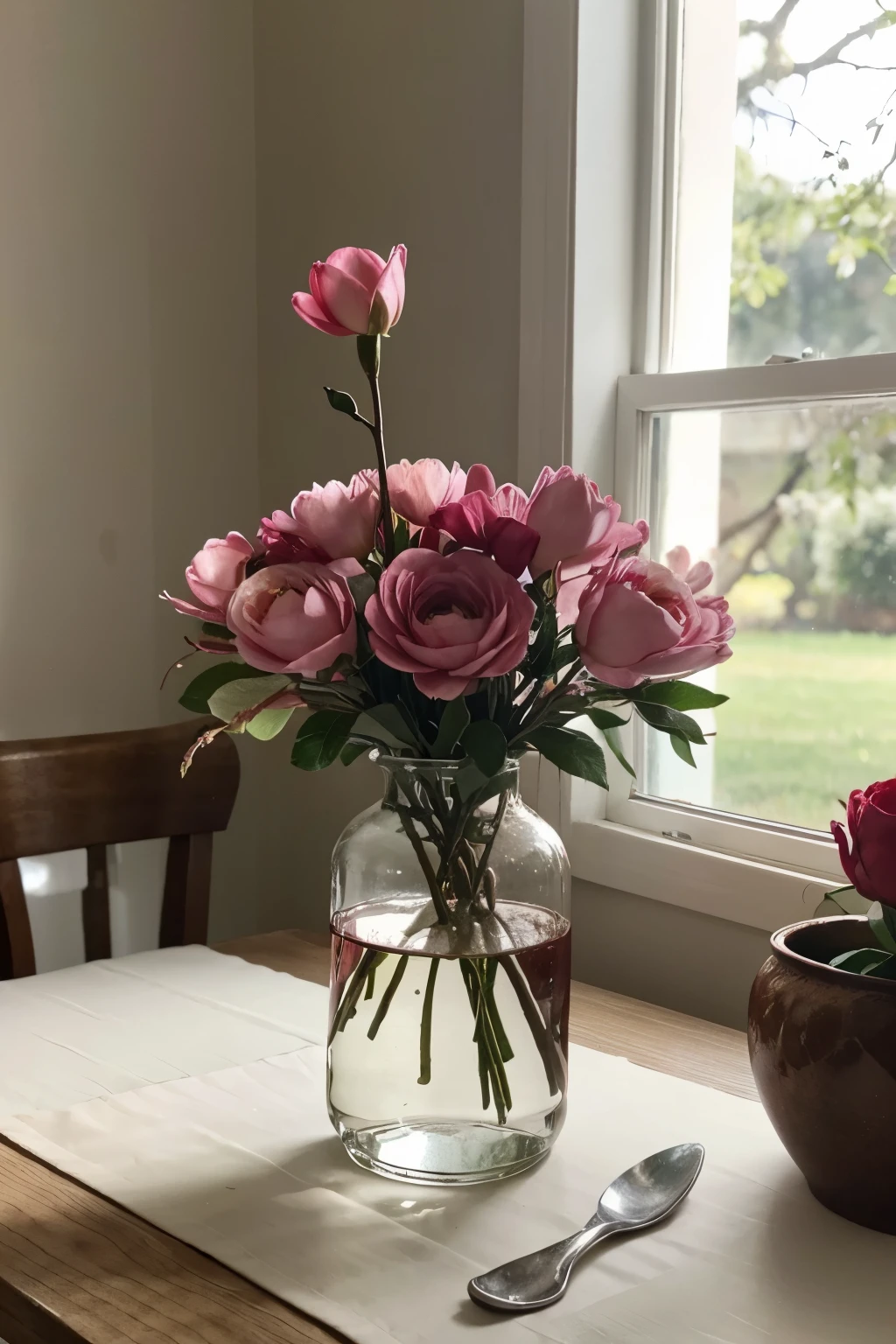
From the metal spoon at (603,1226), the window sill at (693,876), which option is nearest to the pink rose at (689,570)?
the metal spoon at (603,1226)

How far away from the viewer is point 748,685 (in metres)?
1.37

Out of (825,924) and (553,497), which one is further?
(825,924)

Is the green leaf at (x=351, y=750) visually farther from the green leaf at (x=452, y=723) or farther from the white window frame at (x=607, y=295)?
the white window frame at (x=607, y=295)

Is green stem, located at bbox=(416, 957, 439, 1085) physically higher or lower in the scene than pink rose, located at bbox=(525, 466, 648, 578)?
lower

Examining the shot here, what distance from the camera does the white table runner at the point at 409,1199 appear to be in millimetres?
678

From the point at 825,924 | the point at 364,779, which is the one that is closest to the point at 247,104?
the point at 364,779

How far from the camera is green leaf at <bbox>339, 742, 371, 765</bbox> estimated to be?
799 millimetres

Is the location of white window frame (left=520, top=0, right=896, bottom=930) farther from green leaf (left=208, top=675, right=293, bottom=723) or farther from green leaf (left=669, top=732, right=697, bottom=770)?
green leaf (left=208, top=675, right=293, bottom=723)

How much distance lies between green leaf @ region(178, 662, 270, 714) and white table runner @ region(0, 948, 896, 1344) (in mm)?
301

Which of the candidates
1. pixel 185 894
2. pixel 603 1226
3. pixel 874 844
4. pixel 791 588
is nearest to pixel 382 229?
pixel 791 588

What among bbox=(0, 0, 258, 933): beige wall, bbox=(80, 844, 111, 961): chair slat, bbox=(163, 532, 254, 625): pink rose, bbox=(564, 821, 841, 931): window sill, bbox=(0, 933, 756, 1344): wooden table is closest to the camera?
bbox=(0, 933, 756, 1344): wooden table

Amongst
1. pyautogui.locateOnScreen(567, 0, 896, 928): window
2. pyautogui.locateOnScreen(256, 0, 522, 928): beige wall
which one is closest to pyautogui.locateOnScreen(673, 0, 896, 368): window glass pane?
pyautogui.locateOnScreen(567, 0, 896, 928): window

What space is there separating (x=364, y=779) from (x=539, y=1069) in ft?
2.99

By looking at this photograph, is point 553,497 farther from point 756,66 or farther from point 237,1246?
point 756,66
